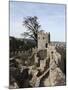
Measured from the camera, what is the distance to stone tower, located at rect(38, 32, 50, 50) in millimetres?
1882

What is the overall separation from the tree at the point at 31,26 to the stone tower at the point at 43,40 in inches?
1.9

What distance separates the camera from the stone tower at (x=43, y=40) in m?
1.88

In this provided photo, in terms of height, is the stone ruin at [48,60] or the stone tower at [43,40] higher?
the stone tower at [43,40]

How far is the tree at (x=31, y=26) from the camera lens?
6.11 ft

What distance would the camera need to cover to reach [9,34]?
1823 mm

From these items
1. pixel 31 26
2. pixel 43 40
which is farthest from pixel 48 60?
pixel 31 26

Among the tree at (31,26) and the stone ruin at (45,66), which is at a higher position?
the tree at (31,26)

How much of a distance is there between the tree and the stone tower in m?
0.05

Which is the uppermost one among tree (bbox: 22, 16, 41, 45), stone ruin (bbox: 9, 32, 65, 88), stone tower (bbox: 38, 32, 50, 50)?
tree (bbox: 22, 16, 41, 45)

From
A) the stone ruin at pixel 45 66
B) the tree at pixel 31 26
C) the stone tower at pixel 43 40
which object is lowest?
the stone ruin at pixel 45 66

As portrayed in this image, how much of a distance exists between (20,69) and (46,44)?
339 mm

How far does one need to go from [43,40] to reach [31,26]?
174 millimetres

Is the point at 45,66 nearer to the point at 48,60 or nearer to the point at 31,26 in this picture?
the point at 48,60

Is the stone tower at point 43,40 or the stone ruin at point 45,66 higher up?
the stone tower at point 43,40
